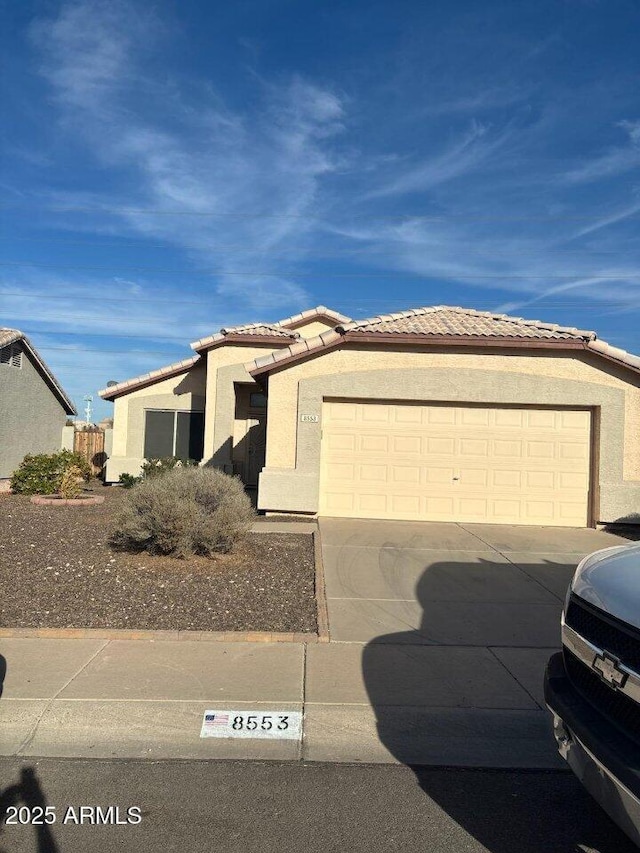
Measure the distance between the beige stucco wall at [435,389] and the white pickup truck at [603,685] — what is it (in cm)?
941

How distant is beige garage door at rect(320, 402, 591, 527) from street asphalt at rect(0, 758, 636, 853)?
891cm

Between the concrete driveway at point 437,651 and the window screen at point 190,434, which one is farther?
the window screen at point 190,434

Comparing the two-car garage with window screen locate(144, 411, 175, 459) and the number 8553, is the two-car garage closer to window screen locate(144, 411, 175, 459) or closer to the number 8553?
window screen locate(144, 411, 175, 459)

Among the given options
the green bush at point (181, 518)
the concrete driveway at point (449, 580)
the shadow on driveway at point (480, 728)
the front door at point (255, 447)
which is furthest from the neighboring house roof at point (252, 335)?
the shadow on driveway at point (480, 728)

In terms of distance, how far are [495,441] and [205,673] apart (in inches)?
349

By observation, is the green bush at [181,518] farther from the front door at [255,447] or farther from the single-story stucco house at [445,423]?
the front door at [255,447]

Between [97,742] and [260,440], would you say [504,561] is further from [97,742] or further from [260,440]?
[260,440]

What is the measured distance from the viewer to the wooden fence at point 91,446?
22656 mm

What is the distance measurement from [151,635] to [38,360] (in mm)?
16380

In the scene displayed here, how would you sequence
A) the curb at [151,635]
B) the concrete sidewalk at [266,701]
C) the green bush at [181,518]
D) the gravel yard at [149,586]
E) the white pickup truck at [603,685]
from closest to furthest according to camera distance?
the white pickup truck at [603,685] < the concrete sidewalk at [266,701] < the curb at [151,635] < the gravel yard at [149,586] < the green bush at [181,518]

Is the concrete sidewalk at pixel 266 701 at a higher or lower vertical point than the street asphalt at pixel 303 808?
higher

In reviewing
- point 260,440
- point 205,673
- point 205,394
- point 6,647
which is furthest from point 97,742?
point 205,394

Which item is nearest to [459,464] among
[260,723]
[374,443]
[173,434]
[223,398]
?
[374,443]

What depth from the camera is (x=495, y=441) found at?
12969 millimetres
